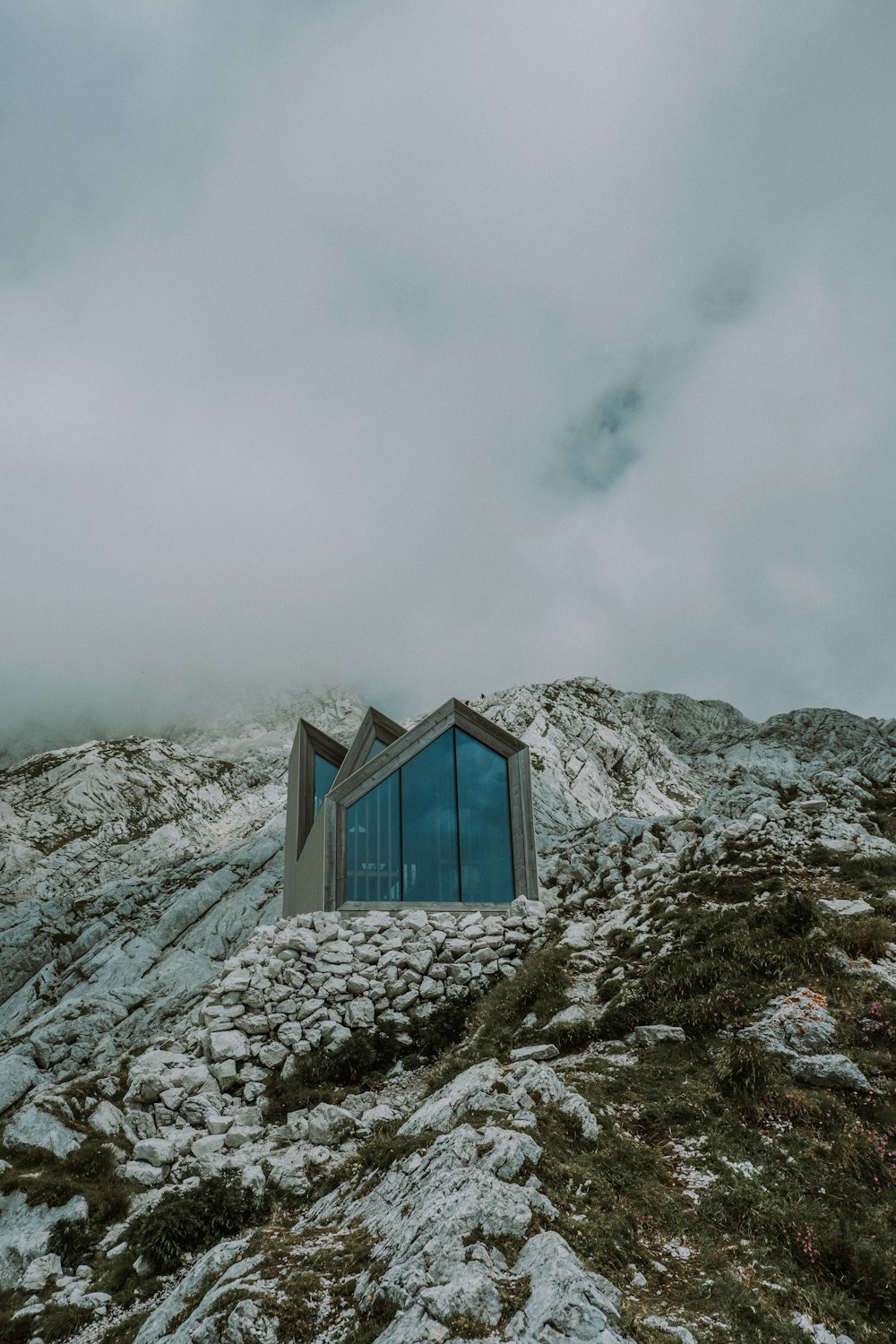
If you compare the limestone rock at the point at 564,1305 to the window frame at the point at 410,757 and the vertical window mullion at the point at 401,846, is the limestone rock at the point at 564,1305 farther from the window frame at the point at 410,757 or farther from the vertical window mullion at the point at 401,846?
the vertical window mullion at the point at 401,846

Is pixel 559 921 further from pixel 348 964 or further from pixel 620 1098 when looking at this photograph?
pixel 620 1098

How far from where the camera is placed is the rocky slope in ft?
24.2

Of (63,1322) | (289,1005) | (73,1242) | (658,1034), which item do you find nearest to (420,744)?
(289,1005)

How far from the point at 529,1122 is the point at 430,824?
65.6 ft

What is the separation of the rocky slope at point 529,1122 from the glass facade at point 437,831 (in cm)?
291

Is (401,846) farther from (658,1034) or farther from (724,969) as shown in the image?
(658,1034)

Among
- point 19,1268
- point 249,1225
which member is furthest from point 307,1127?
point 19,1268

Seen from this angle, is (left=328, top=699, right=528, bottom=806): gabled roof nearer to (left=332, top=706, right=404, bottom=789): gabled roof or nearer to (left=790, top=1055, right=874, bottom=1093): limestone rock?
(left=332, top=706, right=404, bottom=789): gabled roof

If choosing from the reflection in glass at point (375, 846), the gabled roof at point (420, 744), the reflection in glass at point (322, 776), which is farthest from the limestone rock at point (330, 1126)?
the reflection in glass at point (322, 776)

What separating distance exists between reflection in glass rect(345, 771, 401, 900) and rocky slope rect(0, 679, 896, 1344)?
340cm

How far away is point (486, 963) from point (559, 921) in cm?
361

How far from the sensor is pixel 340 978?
22.4m

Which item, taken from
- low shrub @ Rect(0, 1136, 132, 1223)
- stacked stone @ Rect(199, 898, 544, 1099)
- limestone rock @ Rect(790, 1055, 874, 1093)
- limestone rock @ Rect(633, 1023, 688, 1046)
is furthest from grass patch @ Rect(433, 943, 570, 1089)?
low shrub @ Rect(0, 1136, 132, 1223)

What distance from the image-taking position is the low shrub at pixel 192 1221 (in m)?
11.9
